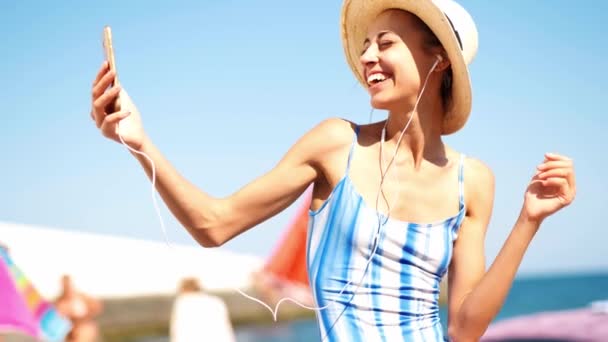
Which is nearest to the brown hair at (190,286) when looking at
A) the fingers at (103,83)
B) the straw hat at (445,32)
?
the straw hat at (445,32)

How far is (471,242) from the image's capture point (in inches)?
99.2

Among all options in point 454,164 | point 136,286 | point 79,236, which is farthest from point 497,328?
point 136,286

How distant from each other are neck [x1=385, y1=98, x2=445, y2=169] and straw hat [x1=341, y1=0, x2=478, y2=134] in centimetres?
9

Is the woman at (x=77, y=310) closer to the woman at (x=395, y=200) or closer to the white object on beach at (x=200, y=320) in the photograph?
the white object on beach at (x=200, y=320)

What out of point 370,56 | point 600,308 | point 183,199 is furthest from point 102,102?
point 600,308

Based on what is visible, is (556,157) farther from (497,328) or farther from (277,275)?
(277,275)

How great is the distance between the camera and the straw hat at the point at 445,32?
250cm

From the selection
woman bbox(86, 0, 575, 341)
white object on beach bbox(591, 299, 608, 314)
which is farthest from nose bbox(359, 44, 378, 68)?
white object on beach bbox(591, 299, 608, 314)

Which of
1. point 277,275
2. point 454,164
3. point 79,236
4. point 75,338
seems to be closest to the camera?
point 454,164

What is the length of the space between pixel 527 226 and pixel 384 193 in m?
0.37

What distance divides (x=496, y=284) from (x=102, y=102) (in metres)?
1.05

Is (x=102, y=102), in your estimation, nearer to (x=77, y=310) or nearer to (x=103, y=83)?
(x=103, y=83)

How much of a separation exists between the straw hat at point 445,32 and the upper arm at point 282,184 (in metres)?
0.35

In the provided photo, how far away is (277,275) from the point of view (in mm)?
10375
